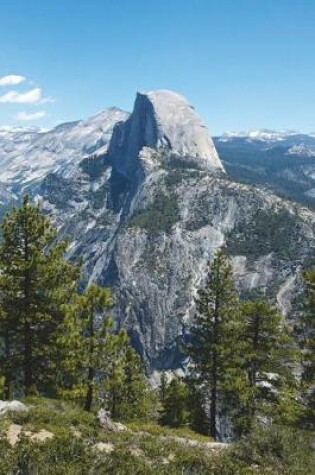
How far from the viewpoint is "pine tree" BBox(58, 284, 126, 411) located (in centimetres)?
2800

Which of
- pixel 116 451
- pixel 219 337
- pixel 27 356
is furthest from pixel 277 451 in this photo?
pixel 219 337

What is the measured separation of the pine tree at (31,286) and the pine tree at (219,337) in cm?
1083

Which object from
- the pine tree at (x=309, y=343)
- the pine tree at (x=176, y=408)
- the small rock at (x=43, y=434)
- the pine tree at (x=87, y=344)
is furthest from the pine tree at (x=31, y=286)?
the pine tree at (x=176, y=408)

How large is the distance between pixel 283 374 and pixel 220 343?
195 inches

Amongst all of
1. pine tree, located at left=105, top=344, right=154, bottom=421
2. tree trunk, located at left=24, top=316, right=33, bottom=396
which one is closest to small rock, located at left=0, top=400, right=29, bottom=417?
tree trunk, located at left=24, top=316, right=33, bottom=396

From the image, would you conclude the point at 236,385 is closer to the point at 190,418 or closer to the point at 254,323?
the point at 254,323

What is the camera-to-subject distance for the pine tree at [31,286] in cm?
2828

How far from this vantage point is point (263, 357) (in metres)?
35.6

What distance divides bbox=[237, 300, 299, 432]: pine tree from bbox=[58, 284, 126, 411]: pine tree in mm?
10310

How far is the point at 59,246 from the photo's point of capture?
29.6m

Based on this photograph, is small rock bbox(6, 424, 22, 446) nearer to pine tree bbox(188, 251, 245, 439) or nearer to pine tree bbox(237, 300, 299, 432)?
pine tree bbox(188, 251, 245, 439)

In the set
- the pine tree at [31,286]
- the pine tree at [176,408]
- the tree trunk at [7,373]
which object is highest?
the pine tree at [31,286]

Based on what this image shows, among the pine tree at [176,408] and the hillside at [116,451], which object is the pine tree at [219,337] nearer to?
the pine tree at [176,408]

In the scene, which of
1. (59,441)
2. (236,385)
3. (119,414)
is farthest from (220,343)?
(59,441)
